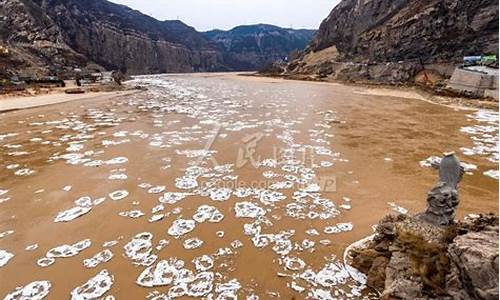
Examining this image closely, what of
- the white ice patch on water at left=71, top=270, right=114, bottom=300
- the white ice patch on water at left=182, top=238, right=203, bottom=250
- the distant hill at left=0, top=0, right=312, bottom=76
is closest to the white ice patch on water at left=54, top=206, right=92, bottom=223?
the white ice patch on water at left=71, top=270, right=114, bottom=300

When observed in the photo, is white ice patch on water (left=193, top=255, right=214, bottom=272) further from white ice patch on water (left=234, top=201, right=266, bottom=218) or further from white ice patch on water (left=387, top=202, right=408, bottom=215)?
white ice patch on water (left=387, top=202, right=408, bottom=215)

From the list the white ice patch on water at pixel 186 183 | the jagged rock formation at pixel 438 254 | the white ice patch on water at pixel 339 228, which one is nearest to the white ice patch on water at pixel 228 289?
the jagged rock formation at pixel 438 254

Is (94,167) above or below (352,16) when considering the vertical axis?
below

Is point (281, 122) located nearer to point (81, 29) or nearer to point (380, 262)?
point (380, 262)

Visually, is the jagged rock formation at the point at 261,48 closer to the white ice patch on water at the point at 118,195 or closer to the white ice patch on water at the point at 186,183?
the white ice patch on water at the point at 186,183

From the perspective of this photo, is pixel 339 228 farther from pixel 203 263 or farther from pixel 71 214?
pixel 71 214

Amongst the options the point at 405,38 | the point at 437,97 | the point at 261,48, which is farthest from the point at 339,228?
the point at 261,48

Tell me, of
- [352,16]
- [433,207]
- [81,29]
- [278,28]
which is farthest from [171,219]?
[278,28]
